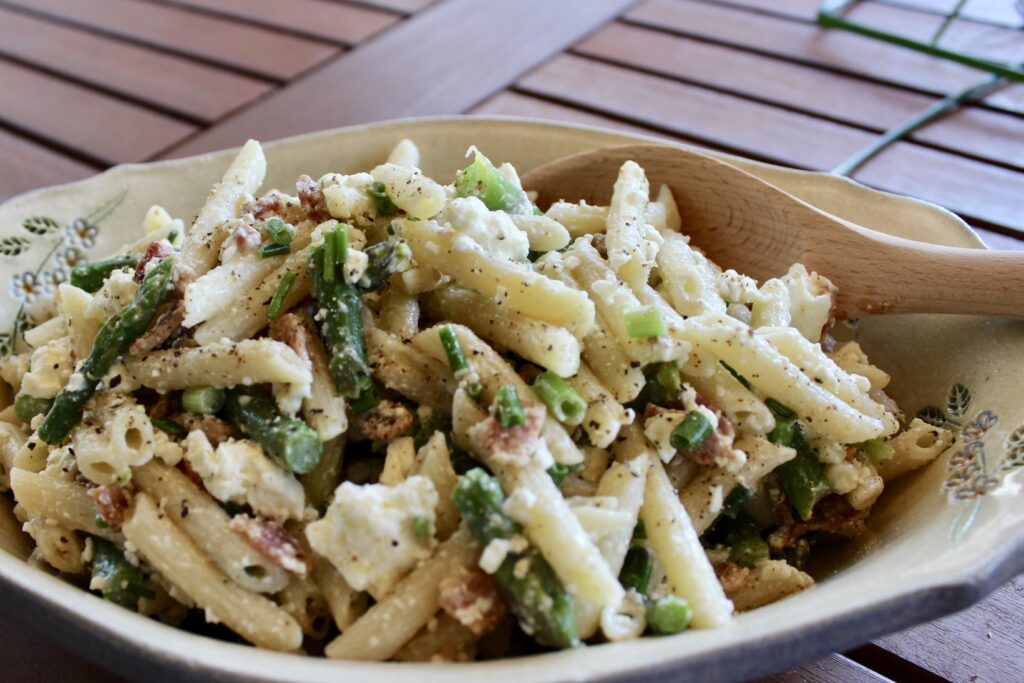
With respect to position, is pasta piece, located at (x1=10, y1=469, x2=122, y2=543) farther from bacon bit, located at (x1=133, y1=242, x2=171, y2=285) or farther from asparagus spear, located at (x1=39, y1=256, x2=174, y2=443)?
bacon bit, located at (x1=133, y1=242, x2=171, y2=285)

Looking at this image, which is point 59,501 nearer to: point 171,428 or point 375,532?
point 171,428

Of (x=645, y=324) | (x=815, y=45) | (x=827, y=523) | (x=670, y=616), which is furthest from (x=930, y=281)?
(x=815, y=45)

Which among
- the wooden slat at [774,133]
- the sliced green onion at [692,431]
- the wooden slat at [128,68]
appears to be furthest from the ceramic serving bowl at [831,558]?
the wooden slat at [128,68]

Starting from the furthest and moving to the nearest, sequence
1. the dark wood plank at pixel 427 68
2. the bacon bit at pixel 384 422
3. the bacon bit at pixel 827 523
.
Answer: the dark wood plank at pixel 427 68, the bacon bit at pixel 827 523, the bacon bit at pixel 384 422

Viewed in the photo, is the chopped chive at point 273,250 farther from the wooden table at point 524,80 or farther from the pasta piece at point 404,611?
the wooden table at point 524,80

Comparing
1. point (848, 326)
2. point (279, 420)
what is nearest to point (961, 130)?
point (848, 326)

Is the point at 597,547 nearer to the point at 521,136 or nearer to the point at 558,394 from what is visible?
the point at 558,394
